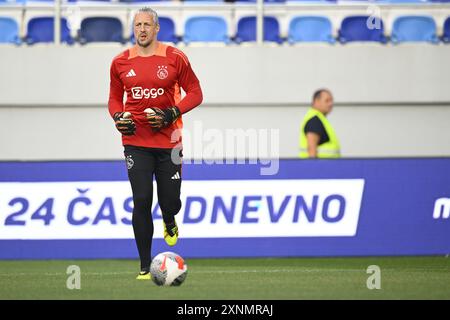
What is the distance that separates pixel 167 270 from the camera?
8328 mm

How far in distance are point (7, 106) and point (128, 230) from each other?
15.4ft

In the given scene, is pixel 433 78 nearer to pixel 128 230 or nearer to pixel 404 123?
pixel 404 123

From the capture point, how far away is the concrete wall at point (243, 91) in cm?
1616

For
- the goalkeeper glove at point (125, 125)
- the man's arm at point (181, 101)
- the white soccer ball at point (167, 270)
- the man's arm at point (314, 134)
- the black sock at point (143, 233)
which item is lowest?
the white soccer ball at point (167, 270)

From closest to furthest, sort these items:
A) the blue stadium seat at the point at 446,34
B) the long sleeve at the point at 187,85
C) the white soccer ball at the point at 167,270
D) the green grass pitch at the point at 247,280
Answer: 1. the green grass pitch at the point at 247,280
2. the white soccer ball at the point at 167,270
3. the long sleeve at the point at 187,85
4. the blue stadium seat at the point at 446,34

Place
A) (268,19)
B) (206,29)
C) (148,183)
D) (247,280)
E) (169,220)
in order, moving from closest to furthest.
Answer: (148,183) < (247,280) < (169,220) < (268,19) < (206,29)

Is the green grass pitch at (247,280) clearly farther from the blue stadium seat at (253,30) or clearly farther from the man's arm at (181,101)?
the blue stadium seat at (253,30)

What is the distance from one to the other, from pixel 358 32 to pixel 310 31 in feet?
2.41

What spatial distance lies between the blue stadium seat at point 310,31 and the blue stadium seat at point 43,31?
131 inches

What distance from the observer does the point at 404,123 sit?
53.8 feet

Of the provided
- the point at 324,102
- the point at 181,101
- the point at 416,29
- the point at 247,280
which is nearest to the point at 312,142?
the point at 324,102

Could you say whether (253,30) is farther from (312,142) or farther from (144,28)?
(144,28)

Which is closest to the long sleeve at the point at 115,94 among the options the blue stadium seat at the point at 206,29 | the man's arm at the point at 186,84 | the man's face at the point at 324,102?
the man's arm at the point at 186,84
